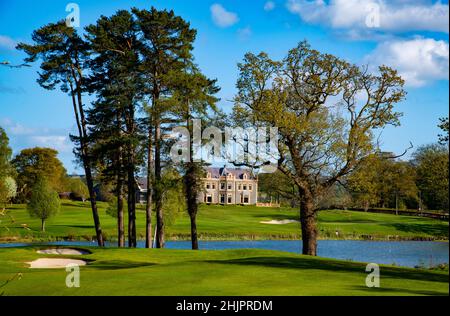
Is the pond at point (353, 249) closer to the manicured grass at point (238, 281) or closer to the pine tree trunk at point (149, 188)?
the pine tree trunk at point (149, 188)

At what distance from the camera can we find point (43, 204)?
63.7 meters

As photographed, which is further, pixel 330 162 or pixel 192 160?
pixel 192 160

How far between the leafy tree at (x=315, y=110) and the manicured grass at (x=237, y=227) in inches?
907

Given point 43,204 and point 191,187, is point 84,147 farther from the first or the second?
point 43,204

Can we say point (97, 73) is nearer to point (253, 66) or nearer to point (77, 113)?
point (77, 113)

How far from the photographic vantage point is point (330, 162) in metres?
33.4

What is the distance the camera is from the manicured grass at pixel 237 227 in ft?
209

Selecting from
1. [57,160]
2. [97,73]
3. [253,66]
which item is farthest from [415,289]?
[57,160]

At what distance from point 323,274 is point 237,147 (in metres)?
14.8

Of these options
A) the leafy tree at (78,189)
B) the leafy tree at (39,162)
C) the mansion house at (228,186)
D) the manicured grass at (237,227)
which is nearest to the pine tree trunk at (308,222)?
the manicured grass at (237,227)

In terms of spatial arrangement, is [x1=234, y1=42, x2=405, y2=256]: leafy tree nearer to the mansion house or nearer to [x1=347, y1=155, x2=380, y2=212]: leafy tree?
[x1=347, y1=155, x2=380, y2=212]: leafy tree

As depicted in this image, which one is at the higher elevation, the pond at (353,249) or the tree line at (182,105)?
the tree line at (182,105)

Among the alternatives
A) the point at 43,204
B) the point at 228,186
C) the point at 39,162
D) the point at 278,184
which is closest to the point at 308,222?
the point at 278,184

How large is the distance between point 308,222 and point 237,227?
40.6 metres
